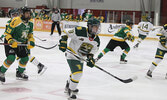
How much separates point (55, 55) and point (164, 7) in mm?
11359

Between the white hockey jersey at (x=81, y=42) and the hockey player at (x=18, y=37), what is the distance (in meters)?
0.97

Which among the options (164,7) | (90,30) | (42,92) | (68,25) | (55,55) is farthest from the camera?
(164,7)

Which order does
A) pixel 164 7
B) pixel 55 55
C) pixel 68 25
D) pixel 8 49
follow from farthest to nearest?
pixel 164 7 → pixel 68 25 → pixel 55 55 → pixel 8 49

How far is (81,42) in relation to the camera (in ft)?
10.3

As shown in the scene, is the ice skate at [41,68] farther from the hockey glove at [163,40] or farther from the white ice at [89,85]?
the hockey glove at [163,40]

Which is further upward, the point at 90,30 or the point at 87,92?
the point at 90,30

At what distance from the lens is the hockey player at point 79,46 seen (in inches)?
119

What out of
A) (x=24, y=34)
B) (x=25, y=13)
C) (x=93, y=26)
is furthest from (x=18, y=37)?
(x=93, y=26)

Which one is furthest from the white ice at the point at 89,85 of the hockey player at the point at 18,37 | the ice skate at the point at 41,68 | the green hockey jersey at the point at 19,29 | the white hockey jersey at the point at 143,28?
the white hockey jersey at the point at 143,28

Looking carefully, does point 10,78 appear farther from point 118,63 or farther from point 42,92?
point 118,63

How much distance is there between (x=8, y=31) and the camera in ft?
12.3

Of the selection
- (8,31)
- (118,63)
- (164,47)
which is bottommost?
(118,63)

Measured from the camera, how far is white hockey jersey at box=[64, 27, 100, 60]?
3.10 meters

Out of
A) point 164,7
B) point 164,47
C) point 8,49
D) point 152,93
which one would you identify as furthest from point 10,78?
point 164,7
